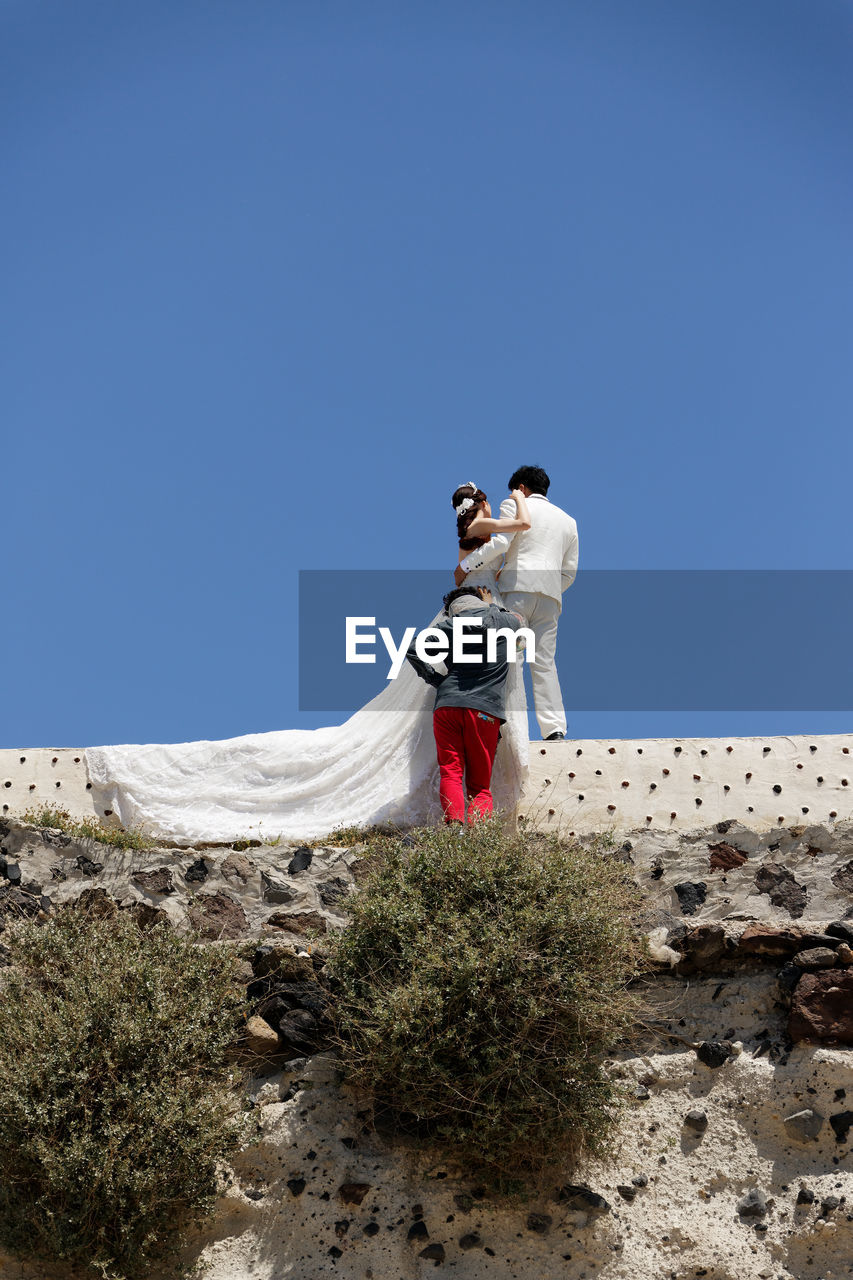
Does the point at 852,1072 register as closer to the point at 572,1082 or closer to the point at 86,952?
the point at 572,1082

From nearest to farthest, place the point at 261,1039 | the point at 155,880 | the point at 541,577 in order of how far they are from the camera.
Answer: the point at 261,1039
the point at 155,880
the point at 541,577

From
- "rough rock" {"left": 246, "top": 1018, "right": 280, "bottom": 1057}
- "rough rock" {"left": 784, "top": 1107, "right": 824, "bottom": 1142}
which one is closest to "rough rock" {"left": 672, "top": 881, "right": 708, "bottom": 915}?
"rough rock" {"left": 784, "top": 1107, "right": 824, "bottom": 1142}

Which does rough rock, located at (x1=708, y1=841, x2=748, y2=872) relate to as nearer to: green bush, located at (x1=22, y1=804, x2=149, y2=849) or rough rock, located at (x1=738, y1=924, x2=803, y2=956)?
rough rock, located at (x1=738, y1=924, x2=803, y2=956)

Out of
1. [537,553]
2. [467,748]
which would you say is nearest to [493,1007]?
[467,748]

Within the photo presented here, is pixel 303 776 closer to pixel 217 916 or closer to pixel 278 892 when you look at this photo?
pixel 278 892

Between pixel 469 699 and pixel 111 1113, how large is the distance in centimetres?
363

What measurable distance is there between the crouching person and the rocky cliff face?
4.18ft

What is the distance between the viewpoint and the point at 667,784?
9.34m

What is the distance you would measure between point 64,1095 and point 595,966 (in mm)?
2748

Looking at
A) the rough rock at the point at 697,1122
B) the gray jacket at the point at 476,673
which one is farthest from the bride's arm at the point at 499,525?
the rough rock at the point at 697,1122

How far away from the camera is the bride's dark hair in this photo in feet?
33.5

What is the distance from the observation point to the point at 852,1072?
22.7ft

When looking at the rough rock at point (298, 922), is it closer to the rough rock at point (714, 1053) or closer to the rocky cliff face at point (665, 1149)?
the rocky cliff face at point (665, 1149)

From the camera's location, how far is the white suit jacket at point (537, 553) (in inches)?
396
